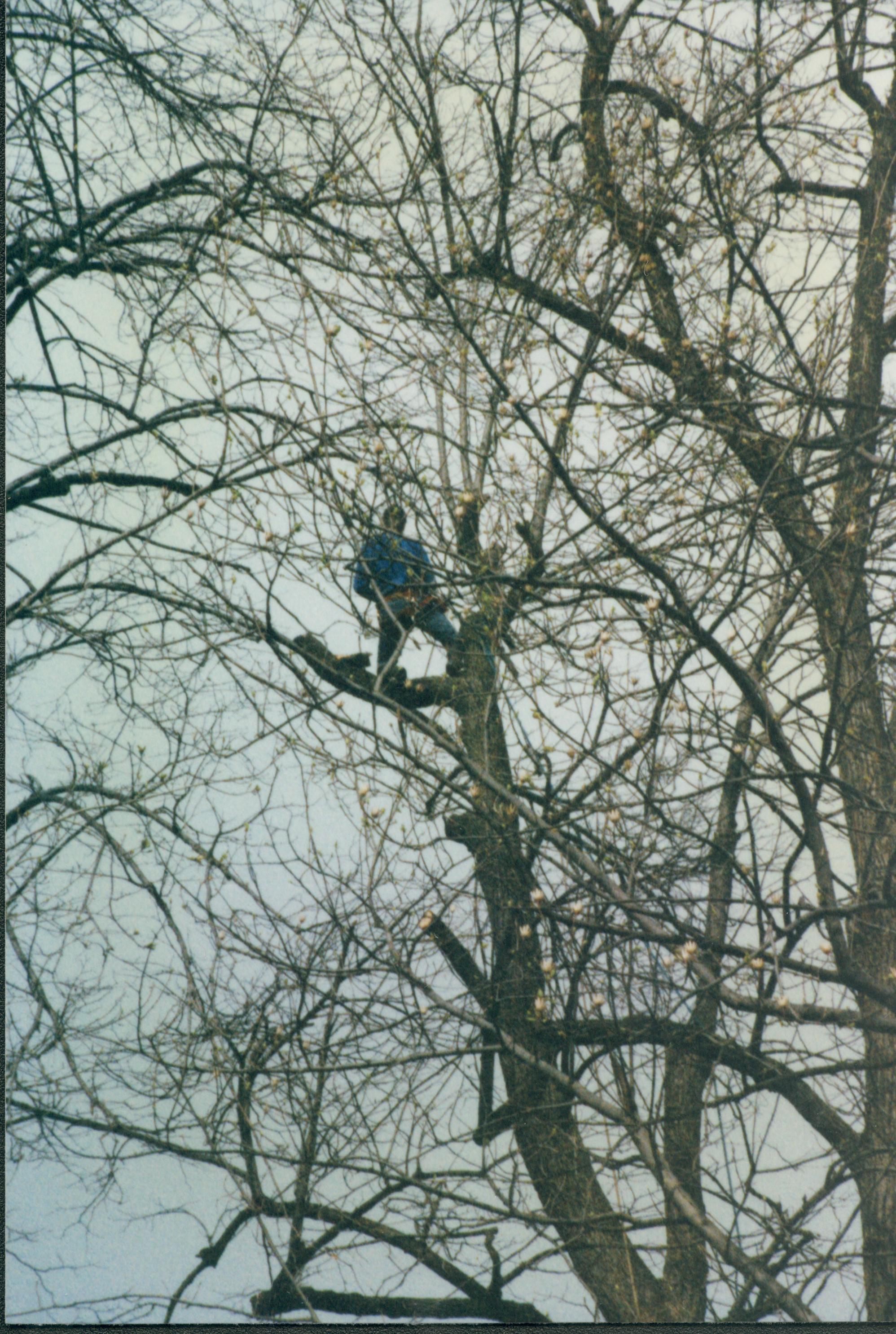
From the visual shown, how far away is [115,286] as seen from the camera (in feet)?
7.47

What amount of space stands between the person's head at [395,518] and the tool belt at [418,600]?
126 millimetres

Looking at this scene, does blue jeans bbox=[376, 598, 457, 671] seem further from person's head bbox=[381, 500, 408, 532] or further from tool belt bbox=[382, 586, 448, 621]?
person's head bbox=[381, 500, 408, 532]

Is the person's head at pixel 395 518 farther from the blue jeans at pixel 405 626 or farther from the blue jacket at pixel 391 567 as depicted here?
the blue jeans at pixel 405 626

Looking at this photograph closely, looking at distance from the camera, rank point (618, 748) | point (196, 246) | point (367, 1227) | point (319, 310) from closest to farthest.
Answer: point (367, 1227)
point (618, 748)
point (319, 310)
point (196, 246)

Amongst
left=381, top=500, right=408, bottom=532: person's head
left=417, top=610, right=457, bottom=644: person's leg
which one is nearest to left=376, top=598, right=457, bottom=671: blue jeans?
left=417, top=610, right=457, bottom=644: person's leg

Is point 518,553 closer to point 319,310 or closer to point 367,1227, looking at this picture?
point 319,310

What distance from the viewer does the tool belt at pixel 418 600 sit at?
2123mm

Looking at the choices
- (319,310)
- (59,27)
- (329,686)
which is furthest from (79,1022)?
(59,27)

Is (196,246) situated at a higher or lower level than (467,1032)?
higher

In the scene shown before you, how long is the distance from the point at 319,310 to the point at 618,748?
1.12 metres

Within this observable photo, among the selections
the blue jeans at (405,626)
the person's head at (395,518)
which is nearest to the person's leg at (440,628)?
the blue jeans at (405,626)

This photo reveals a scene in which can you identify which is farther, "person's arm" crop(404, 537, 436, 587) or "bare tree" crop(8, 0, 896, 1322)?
"person's arm" crop(404, 537, 436, 587)

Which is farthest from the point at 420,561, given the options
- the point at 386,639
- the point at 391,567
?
the point at 386,639

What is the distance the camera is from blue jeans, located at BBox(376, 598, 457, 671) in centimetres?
212
